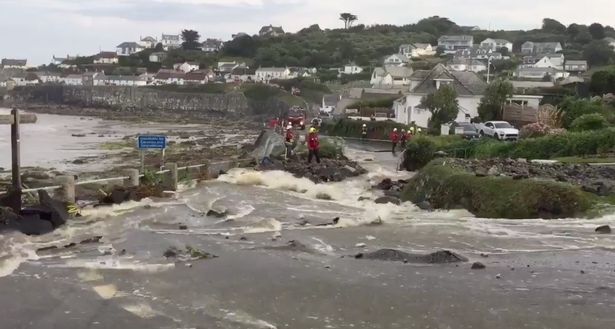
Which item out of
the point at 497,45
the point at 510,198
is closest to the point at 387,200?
the point at 510,198

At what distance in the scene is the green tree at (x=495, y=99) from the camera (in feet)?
171

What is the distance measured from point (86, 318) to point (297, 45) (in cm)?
15884

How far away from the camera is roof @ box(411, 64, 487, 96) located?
6159cm

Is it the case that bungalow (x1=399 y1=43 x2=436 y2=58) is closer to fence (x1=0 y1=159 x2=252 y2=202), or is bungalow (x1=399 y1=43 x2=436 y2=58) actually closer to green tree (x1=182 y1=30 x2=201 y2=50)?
green tree (x1=182 y1=30 x2=201 y2=50)

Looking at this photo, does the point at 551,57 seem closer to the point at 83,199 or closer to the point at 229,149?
the point at 229,149

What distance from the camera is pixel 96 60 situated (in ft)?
615

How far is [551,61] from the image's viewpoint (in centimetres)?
11994

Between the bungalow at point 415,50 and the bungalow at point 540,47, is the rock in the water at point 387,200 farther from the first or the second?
the bungalow at point 415,50

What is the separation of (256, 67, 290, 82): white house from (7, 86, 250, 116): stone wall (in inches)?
686

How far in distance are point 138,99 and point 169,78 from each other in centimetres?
1531

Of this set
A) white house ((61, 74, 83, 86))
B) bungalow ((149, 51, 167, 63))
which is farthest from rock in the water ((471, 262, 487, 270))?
bungalow ((149, 51, 167, 63))

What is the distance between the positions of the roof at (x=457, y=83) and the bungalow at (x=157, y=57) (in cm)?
11926

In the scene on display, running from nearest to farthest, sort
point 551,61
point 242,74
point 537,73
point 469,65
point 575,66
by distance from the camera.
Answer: point 537,73
point 575,66
point 551,61
point 469,65
point 242,74

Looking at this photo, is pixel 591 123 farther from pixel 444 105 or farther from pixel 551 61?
pixel 551 61
